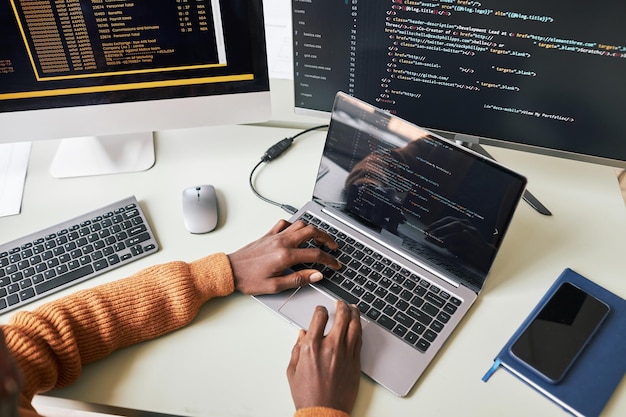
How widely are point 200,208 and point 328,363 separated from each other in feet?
1.25

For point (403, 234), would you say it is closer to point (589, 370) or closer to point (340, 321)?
point (340, 321)

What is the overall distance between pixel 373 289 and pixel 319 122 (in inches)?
18.6

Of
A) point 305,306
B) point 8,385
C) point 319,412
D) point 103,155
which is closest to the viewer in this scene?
point 8,385

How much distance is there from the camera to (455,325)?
0.82 m

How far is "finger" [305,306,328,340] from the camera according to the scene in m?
0.78

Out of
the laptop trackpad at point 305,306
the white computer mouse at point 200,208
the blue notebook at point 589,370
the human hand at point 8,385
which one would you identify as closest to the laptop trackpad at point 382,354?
the laptop trackpad at point 305,306

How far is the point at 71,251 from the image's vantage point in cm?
90

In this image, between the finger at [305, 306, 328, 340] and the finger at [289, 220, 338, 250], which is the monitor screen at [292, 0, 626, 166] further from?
the finger at [305, 306, 328, 340]

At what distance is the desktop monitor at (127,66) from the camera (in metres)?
0.89

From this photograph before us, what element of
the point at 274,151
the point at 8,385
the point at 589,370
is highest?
the point at 8,385

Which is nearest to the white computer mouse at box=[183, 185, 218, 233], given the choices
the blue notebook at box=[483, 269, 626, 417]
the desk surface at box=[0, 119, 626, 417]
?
the desk surface at box=[0, 119, 626, 417]

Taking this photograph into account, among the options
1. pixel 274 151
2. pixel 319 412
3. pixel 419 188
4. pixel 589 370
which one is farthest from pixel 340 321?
pixel 274 151

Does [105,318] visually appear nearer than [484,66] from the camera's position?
Yes

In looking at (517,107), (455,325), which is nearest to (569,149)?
(517,107)
